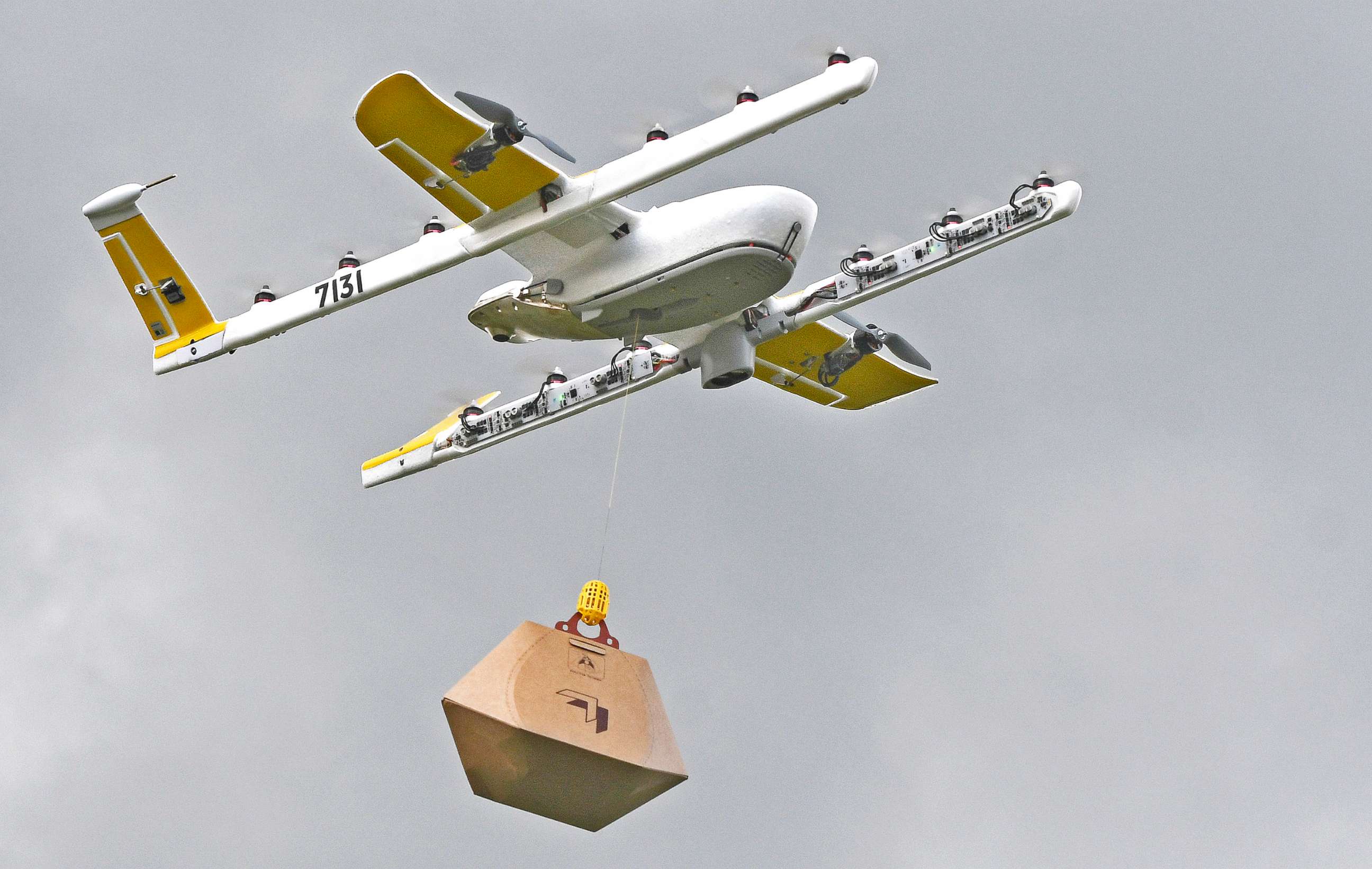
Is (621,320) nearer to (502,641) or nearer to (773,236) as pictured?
(773,236)

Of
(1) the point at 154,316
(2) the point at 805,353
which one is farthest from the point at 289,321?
(2) the point at 805,353

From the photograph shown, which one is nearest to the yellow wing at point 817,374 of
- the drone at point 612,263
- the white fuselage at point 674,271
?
the drone at point 612,263

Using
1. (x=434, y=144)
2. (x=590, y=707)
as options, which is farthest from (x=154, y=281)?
(x=590, y=707)

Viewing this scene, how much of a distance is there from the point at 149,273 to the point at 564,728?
19.7 meters

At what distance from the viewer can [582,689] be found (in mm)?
43188

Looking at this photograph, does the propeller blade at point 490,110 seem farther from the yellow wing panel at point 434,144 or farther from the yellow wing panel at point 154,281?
the yellow wing panel at point 154,281

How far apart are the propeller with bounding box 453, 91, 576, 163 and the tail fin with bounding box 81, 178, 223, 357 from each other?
445 inches

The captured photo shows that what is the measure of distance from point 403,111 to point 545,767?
14531 mm

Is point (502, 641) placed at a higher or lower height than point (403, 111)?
lower

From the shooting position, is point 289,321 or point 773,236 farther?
point 289,321

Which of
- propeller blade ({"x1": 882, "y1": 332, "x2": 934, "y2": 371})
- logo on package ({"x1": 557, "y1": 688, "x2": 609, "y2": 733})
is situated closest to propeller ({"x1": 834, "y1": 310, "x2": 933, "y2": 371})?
propeller blade ({"x1": 882, "y1": 332, "x2": 934, "y2": 371})

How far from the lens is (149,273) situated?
55.2 metres

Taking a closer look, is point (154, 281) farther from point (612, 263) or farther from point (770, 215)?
point (770, 215)

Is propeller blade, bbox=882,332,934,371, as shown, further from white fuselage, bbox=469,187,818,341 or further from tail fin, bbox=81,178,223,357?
tail fin, bbox=81,178,223,357
